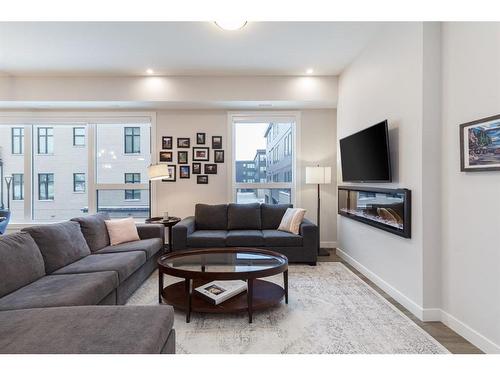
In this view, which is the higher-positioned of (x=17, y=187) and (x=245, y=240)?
(x=17, y=187)

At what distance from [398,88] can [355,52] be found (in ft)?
3.99

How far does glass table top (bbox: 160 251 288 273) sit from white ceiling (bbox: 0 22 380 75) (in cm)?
251

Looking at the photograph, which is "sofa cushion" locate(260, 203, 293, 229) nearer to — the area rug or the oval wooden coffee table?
the oval wooden coffee table

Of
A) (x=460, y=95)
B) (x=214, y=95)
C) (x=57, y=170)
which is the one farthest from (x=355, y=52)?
(x=57, y=170)

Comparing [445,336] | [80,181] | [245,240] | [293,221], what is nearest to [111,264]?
[245,240]

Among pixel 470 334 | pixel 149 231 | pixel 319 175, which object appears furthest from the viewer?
pixel 319 175

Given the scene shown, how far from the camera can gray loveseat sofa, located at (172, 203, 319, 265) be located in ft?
12.7

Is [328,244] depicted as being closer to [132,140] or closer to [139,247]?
[139,247]

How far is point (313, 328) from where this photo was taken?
2.19 metres

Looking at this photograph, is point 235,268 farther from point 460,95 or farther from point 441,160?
point 460,95

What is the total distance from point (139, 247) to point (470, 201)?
3235 mm
